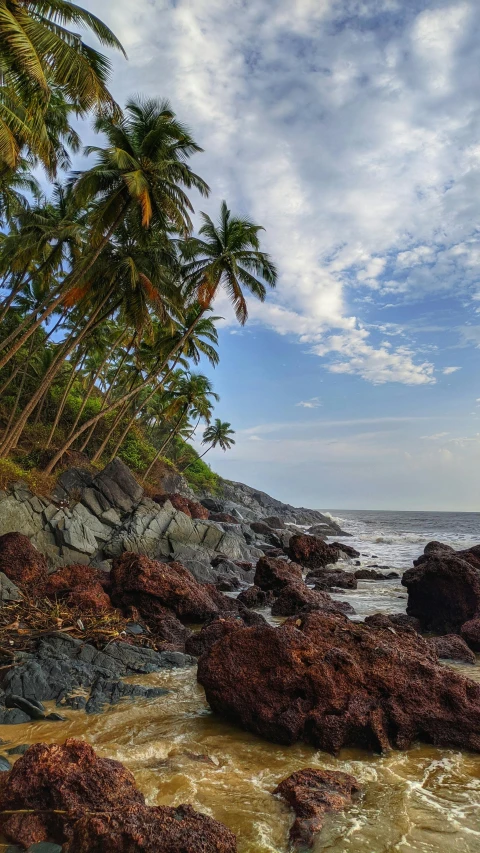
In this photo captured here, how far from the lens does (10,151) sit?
1063cm

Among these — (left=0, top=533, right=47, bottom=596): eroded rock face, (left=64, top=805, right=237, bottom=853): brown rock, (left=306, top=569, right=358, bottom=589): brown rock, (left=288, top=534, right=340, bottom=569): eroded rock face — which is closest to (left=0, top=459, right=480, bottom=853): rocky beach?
(left=64, top=805, right=237, bottom=853): brown rock

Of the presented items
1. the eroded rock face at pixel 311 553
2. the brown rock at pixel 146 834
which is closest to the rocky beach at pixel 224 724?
the brown rock at pixel 146 834

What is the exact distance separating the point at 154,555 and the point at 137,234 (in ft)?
42.7

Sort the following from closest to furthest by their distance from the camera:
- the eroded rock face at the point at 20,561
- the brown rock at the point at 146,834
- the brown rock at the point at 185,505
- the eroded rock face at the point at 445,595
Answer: the brown rock at the point at 146,834
the eroded rock face at the point at 445,595
the eroded rock face at the point at 20,561
the brown rock at the point at 185,505

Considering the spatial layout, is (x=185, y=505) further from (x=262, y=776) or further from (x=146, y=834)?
(x=146, y=834)

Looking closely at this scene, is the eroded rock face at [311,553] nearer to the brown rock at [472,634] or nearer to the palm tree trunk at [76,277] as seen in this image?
the brown rock at [472,634]

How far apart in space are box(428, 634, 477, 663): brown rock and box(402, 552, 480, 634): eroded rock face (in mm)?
2276

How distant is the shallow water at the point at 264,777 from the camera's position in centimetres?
356

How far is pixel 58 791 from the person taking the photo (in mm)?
3578

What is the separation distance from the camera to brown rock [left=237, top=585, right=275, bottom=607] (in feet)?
43.5

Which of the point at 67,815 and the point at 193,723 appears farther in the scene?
the point at 193,723

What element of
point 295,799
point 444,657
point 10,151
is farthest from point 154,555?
point 295,799

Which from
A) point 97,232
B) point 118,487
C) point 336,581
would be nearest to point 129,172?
point 97,232

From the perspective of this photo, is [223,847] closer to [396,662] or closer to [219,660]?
[219,660]
